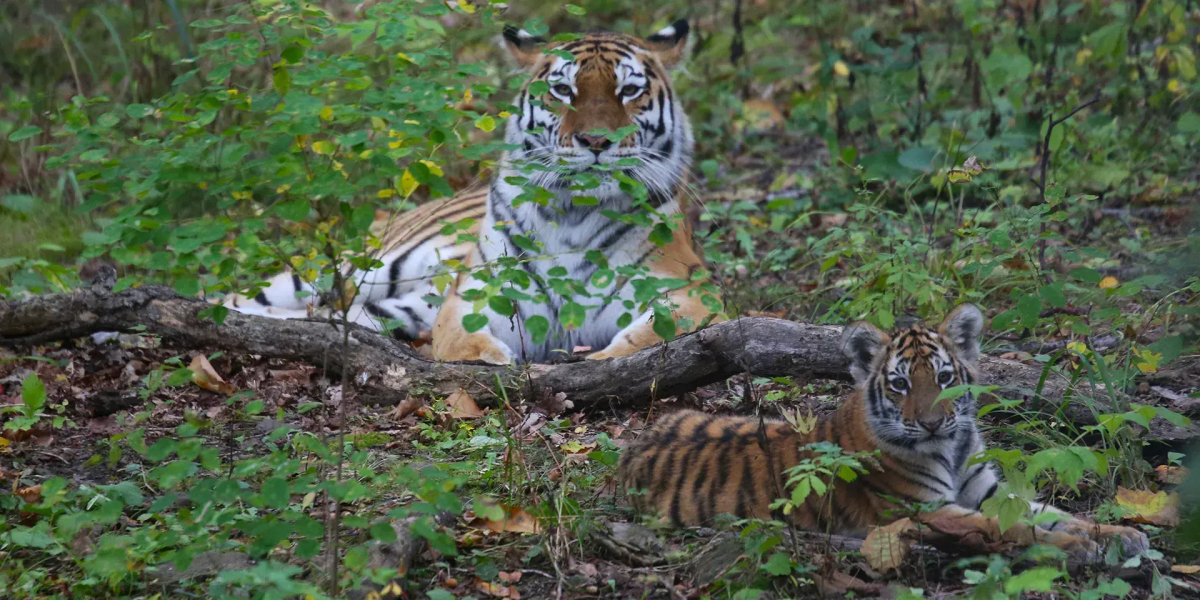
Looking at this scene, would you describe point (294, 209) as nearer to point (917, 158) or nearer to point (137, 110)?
point (137, 110)

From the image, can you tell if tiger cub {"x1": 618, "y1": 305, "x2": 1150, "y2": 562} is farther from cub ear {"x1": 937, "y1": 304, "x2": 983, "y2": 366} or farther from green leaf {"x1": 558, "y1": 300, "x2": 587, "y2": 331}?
green leaf {"x1": 558, "y1": 300, "x2": 587, "y2": 331}

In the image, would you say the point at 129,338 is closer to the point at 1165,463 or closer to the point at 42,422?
the point at 42,422

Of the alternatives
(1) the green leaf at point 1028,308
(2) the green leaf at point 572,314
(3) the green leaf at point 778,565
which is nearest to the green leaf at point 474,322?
(2) the green leaf at point 572,314

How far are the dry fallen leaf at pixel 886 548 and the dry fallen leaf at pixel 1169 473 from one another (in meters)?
0.98

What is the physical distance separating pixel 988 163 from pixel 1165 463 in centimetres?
277

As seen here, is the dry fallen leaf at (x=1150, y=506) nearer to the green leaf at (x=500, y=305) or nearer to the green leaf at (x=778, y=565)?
the green leaf at (x=778, y=565)

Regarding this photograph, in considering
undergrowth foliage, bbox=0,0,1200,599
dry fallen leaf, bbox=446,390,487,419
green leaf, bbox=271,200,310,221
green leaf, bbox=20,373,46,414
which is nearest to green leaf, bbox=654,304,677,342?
undergrowth foliage, bbox=0,0,1200,599

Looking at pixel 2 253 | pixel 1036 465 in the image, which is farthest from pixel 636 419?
pixel 2 253

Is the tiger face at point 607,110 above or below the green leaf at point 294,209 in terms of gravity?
above

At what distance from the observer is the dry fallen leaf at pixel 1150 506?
299cm

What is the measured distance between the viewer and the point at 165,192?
2.77 metres

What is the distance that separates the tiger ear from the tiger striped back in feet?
8.43

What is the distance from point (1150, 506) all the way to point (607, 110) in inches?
107

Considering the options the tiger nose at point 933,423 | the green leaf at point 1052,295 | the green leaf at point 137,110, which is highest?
the green leaf at point 137,110
